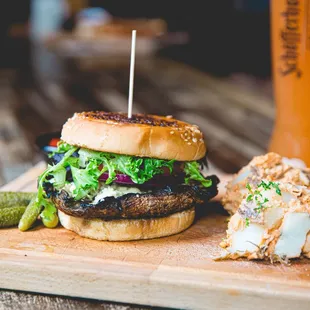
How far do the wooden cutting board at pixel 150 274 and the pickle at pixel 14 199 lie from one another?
0.30m

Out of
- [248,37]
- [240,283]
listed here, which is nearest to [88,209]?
[240,283]

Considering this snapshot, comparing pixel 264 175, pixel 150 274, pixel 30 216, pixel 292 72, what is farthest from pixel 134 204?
pixel 292 72

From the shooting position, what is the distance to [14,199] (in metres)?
2.72

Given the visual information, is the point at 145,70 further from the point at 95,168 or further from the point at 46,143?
the point at 95,168

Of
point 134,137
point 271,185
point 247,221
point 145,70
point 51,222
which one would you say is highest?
point 134,137

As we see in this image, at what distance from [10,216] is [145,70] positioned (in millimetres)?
7624

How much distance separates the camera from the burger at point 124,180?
2.36 m

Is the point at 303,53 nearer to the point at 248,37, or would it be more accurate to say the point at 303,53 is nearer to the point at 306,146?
the point at 306,146

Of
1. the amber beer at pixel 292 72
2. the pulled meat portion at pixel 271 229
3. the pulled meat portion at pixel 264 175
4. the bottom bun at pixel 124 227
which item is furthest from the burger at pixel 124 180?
the amber beer at pixel 292 72

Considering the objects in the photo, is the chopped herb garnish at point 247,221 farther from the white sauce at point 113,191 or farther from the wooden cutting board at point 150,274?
the white sauce at point 113,191

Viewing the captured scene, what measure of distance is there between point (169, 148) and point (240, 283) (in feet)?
2.09

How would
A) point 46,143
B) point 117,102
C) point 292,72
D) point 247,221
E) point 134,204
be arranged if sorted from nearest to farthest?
1. point 247,221
2. point 134,204
3. point 46,143
4. point 292,72
5. point 117,102

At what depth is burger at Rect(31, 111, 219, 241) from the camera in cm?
236

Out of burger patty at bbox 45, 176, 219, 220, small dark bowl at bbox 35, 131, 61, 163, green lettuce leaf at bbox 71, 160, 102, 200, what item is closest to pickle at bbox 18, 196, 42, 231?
burger patty at bbox 45, 176, 219, 220
